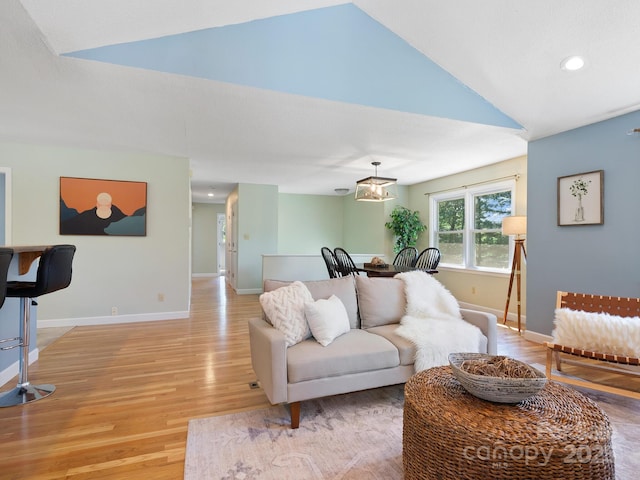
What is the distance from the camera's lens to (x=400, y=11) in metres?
2.70

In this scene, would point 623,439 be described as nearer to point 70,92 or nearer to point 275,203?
point 70,92

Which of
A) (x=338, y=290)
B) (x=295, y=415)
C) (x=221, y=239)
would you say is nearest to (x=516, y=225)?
(x=338, y=290)

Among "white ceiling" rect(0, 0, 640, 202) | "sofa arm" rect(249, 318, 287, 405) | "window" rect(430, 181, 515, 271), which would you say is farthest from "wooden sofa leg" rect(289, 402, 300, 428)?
"window" rect(430, 181, 515, 271)

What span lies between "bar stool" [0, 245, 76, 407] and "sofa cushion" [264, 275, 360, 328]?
1.52 metres

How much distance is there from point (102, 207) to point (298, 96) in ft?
10.9

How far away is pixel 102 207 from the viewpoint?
178 inches

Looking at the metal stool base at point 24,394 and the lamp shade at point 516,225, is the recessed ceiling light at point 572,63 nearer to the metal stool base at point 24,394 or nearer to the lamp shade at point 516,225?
the lamp shade at point 516,225

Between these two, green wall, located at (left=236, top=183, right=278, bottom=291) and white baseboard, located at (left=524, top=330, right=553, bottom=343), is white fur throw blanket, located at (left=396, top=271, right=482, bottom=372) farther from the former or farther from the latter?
green wall, located at (left=236, top=183, right=278, bottom=291)

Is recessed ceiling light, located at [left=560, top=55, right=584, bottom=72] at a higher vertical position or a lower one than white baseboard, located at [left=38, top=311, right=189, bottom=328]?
higher

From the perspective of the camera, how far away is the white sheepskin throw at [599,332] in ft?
7.82

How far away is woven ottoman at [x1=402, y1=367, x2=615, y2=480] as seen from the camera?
1157 mm

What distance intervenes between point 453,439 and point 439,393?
26 cm

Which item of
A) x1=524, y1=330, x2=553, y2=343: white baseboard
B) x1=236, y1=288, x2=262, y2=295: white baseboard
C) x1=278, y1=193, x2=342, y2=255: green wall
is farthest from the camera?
x1=278, y1=193, x2=342, y2=255: green wall

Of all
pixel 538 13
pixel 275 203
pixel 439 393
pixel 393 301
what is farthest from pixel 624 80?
pixel 275 203
